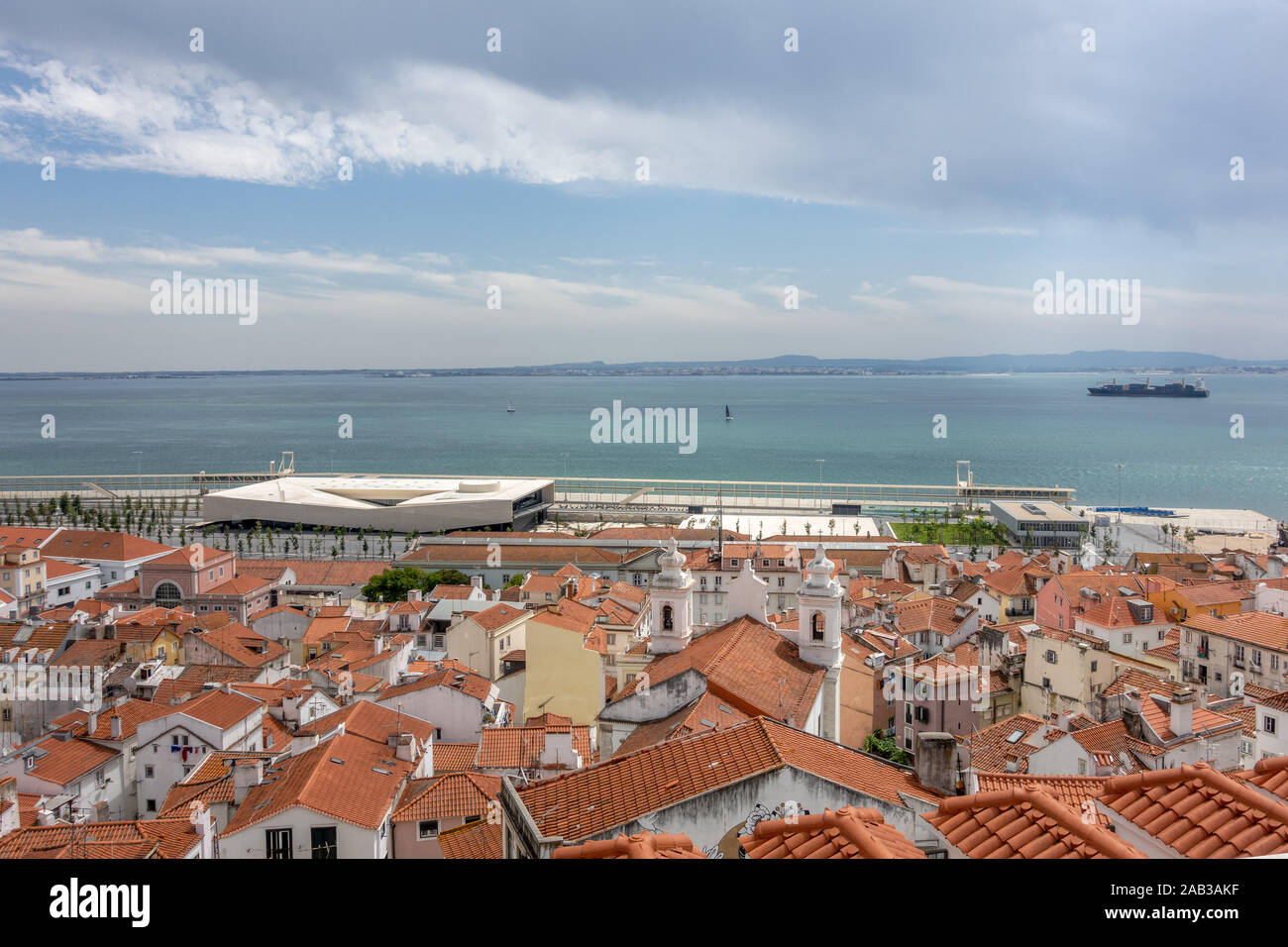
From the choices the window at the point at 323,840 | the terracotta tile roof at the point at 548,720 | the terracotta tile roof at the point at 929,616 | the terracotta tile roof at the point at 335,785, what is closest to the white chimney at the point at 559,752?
the terracotta tile roof at the point at 335,785

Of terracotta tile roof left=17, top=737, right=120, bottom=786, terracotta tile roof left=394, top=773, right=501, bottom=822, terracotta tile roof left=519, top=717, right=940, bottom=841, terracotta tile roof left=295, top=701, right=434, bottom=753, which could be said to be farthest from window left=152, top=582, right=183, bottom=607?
terracotta tile roof left=519, top=717, right=940, bottom=841

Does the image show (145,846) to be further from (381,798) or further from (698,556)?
(698,556)

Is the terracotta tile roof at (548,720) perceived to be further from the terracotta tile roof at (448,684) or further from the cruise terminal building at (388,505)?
the cruise terminal building at (388,505)

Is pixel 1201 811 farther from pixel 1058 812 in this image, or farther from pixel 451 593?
pixel 451 593

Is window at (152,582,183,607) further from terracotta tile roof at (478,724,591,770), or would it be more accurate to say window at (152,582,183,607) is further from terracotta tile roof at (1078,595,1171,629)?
terracotta tile roof at (1078,595,1171,629)
